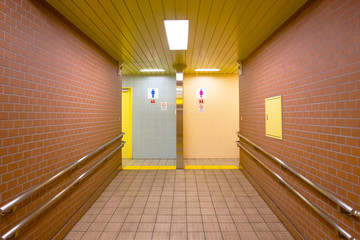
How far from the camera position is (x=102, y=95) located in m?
3.70

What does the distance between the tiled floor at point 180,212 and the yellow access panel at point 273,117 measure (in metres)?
1.24

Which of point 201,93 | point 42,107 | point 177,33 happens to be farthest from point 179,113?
point 42,107

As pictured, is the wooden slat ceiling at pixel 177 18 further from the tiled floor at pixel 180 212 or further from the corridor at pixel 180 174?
the tiled floor at pixel 180 212

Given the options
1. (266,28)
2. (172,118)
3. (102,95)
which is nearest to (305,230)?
(266,28)

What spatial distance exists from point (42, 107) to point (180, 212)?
238cm

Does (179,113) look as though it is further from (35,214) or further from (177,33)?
(35,214)

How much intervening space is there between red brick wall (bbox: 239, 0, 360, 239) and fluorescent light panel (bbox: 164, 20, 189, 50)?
4.73 ft

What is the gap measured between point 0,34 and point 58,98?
2.97 ft

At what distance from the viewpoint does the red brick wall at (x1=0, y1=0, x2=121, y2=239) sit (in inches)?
65.0

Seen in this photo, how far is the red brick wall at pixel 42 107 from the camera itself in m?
1.65

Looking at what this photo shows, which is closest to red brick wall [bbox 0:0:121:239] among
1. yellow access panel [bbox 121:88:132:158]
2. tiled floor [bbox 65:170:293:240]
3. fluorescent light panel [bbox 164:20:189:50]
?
tiled floor [bbox 65:170:293:240]

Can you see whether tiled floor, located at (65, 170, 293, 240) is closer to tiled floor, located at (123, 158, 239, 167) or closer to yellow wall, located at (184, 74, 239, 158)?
tiled floor, located at (123, 158, 239, 167)

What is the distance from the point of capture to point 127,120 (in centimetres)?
619

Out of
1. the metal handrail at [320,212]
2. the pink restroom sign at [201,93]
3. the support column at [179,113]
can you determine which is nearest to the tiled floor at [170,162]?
the support column at [179,113]
